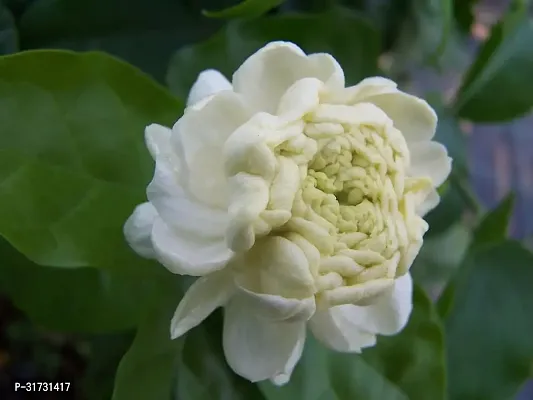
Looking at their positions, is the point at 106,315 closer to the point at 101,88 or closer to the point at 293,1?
the point at 101,88

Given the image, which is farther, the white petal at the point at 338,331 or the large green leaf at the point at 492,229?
the large green leaf at the point at 492,229

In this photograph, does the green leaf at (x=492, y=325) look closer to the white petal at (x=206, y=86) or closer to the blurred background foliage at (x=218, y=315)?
the blurred background foliage at (x=218, y=315)

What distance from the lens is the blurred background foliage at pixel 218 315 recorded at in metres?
0.34

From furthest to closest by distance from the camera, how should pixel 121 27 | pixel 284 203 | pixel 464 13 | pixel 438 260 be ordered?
pixel 438 260 < pixel 464 13 < pixel 121 27 < pixel 284 203

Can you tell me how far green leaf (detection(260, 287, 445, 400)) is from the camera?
38cm

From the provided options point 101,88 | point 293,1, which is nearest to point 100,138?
point 101,88

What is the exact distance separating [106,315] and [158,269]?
67 millimetres

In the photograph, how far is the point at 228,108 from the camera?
27 centimetres

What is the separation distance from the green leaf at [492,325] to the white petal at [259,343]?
0.81ft

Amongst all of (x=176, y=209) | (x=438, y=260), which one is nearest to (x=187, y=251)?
(x=176, y=209)

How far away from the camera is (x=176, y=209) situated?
0.27m

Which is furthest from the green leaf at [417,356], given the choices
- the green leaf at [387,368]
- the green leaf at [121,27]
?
the green leaf at [121,27]

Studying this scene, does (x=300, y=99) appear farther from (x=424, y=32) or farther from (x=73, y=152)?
(x=424, y=32)

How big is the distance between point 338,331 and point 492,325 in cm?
26
